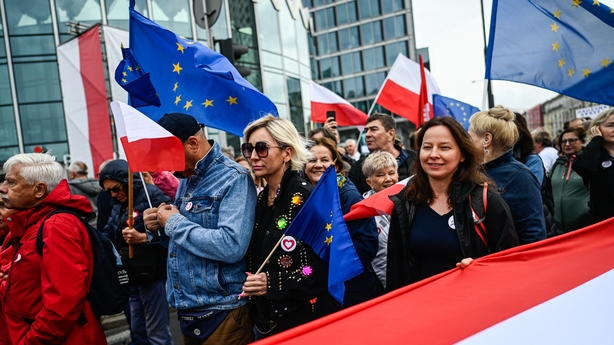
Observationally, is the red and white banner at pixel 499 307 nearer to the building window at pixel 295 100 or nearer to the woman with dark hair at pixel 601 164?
the woman with dark hair at pixel 601 164

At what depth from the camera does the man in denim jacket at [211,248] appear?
2.25 metres

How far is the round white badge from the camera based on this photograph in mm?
2297

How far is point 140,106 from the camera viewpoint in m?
3.27

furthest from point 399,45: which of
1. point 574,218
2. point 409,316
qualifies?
point 409,316

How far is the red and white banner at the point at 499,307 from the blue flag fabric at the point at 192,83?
1912 millimetres

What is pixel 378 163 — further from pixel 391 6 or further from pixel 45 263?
pixel 391 6

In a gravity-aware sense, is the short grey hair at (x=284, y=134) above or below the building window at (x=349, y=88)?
below

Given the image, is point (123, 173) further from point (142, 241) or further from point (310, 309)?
point (310, 309)

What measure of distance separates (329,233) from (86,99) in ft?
19.8

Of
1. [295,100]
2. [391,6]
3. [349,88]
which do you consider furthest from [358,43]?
[295,100]

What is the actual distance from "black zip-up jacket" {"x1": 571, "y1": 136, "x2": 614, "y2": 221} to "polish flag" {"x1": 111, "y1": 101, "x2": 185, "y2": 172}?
Result: 11.8ft

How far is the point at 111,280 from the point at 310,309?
135cm

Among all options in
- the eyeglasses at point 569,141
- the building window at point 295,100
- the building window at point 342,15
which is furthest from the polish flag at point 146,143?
the building window at point 342,15

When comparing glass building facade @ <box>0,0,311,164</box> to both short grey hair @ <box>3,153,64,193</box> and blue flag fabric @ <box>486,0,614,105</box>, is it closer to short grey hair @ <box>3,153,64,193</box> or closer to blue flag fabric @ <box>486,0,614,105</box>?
blue flag fabric @ <box>486,0,614,105</box>
